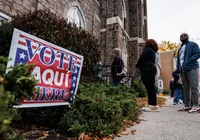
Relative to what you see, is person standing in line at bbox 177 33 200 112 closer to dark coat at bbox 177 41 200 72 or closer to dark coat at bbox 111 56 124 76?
dark coat at bbox 177 41 200 72

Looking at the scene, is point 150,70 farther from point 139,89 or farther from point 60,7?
point 139,89

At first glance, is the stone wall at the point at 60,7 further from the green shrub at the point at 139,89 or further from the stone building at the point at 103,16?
the green shrub at the point at 139,89

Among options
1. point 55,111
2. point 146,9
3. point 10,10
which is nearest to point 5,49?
point 55,111

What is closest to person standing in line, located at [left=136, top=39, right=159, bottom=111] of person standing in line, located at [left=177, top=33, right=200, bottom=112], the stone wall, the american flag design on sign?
person standing in line, located at [left=177, top=33, right=200, bottom=112]

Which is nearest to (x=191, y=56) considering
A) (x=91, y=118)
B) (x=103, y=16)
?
(x=91, y=118)

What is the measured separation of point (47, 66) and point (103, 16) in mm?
10746

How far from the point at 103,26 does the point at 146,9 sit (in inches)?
407

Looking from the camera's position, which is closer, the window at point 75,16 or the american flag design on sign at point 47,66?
the american flag design on sign at point 47,66

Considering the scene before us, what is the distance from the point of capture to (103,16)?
1202cm

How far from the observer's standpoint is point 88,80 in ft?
13.9

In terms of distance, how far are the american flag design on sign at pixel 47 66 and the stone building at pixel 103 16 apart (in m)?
3.53

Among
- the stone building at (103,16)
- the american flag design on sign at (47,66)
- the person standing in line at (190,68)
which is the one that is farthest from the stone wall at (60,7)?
the person standing in line at (190,68)

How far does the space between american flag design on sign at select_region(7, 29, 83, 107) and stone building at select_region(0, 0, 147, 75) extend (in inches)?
139

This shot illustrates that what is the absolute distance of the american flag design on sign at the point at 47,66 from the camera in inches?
65.4
